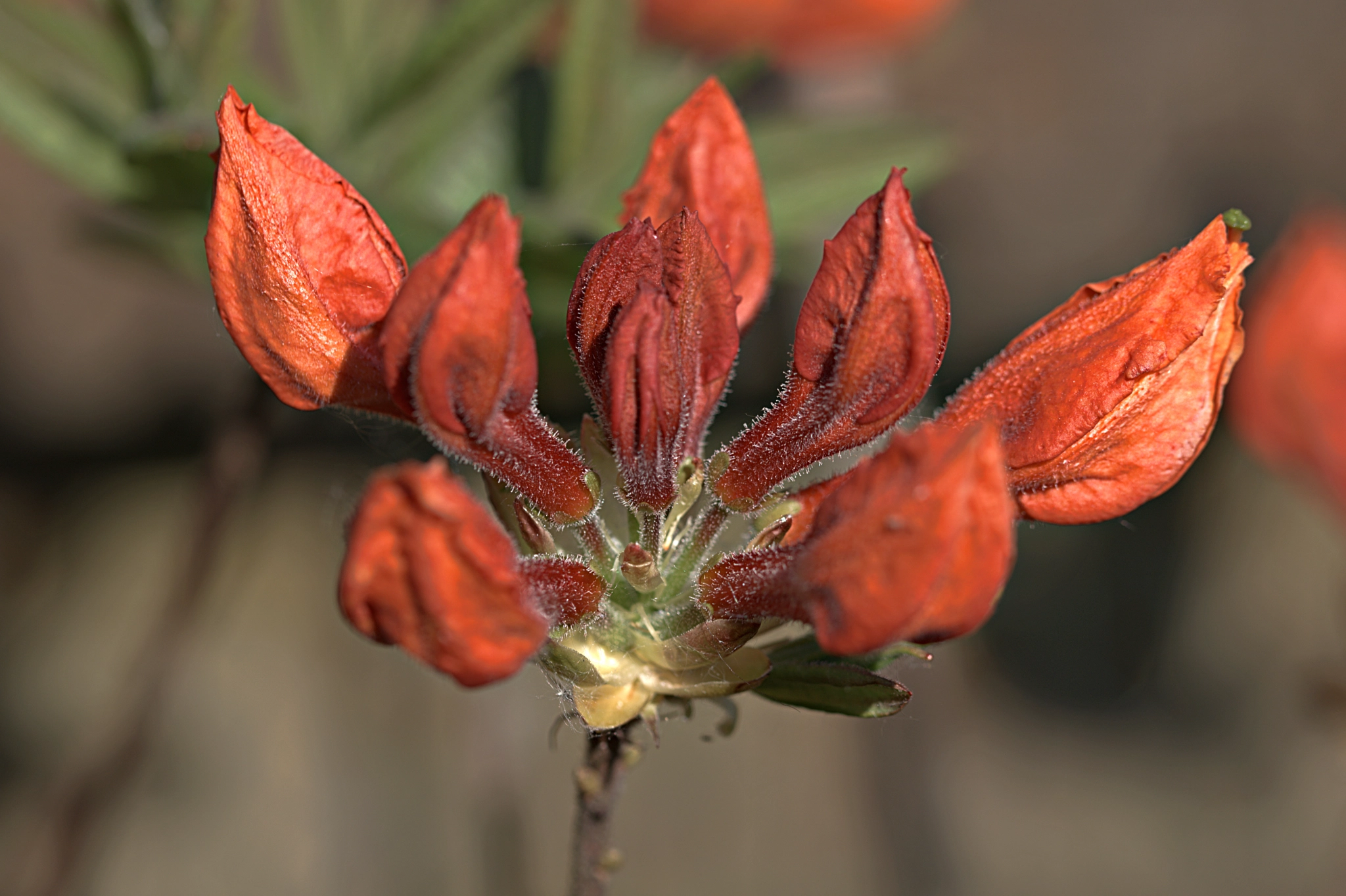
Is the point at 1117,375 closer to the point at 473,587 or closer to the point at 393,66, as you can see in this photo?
the point at 473,587

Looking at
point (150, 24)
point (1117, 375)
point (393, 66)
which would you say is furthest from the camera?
point (393, 66)

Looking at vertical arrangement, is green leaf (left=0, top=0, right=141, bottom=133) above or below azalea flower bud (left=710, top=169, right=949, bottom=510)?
above

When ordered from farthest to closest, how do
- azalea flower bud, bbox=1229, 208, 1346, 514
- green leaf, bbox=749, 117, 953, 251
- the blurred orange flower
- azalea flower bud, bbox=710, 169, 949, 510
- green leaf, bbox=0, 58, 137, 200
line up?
1. the blurred orange flower
2. azalea flower bud, bbox=1229, 208, 1346, 514
3. green leaf, bbox=749, 117, 953, 251
4. green leaf, bbox=0, 58, 137, 200
5. azalea flower bud, bbox=710, 169, 949, 510

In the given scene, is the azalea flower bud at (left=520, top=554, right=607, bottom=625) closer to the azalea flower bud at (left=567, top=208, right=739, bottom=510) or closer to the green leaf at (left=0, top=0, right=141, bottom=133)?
the azalea flower bud at (left=567, top=208, right=739, bottom=510)

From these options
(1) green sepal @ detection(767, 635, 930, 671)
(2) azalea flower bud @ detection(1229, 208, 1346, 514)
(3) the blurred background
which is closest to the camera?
(1) green sepal @ detection(767, 635, 930, 671)

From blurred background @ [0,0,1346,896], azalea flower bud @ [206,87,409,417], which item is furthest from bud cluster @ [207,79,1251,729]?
blurred background @ [0,0,1346,896]

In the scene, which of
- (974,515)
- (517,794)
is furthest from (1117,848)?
(974,515)
